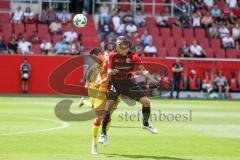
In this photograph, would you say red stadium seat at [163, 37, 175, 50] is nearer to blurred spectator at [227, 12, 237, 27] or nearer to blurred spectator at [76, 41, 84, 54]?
blurred spectator at [227, 12, 237, 27]

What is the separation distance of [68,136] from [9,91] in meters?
21.2

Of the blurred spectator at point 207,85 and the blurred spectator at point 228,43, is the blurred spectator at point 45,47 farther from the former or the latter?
the blurred spectator at point 228,43

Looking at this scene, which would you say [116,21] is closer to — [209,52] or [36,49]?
[36,49]

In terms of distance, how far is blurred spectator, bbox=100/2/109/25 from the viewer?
41.6 metres

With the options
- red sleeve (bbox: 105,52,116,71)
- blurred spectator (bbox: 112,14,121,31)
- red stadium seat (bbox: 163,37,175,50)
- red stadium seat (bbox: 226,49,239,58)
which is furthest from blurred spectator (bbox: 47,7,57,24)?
red sleeve (bbox: 105,52,116,71)

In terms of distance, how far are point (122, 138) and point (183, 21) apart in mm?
27642

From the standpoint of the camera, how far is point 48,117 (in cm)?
2252

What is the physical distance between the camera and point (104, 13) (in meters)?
42.1

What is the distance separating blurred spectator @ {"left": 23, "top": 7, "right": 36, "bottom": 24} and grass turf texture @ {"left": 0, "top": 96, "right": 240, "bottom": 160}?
15089mm

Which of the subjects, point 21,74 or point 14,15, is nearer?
point 21,74

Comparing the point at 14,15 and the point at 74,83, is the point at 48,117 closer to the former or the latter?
the point at 74,83

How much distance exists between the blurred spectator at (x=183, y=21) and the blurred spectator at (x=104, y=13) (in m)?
4.49

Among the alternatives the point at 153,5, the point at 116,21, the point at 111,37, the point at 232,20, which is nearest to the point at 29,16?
the point at 111,37

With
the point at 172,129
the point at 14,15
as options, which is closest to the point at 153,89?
the point at 14,15
